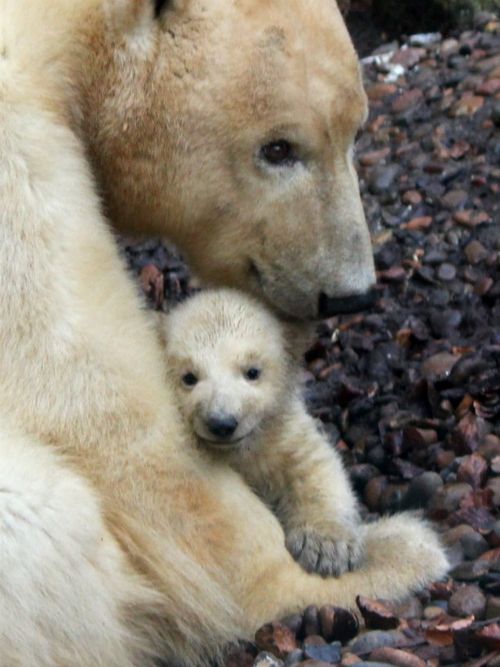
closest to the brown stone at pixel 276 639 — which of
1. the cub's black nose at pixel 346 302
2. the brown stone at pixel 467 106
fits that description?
the cub's black nose at pixel 346 302

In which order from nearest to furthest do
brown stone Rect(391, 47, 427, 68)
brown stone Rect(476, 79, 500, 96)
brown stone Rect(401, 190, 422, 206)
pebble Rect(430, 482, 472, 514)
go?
1. pebble Rect(430, 482, 472, 514)
2. brown stone Rect(401, 190, 422, 206)
3. brown stone Rect(476, 79, 500, 96)
4. brown stone Rect(391, 47, 427, 68)

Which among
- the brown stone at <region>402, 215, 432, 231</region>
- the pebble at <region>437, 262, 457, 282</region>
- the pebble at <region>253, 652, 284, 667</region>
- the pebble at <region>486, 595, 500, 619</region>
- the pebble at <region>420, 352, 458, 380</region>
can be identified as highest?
the pebble at <region>253, 652, 284, 667</region>

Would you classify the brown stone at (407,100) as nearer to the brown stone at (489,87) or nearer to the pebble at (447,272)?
the brown stone at (489,87)

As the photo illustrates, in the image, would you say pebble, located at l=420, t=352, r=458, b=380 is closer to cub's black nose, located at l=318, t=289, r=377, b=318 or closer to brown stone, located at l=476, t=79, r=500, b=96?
cub's black nose, located at l=318, t=289, r=377, b=318

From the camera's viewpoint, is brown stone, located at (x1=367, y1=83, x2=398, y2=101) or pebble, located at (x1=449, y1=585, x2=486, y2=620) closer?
pebble, located at (x1=449, y1=585, x2=486, y2=620)

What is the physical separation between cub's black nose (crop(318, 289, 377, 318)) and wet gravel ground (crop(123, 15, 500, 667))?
25.7 inches

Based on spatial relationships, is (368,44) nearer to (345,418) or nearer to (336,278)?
(345,418)

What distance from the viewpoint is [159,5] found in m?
3.88

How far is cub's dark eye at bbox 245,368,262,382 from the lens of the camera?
3.96 meters

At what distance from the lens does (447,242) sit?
5.74 metres

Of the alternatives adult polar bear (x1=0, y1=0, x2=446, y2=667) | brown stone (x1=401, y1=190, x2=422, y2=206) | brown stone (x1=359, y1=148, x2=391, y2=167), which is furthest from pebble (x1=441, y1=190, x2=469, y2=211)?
adult polar bear (x1=0, y1=0, x2=446, y2=667)

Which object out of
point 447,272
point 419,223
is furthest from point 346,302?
point 419,223

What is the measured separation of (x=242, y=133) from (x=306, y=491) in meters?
1.00

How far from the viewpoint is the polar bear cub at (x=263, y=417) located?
384 centimetres
